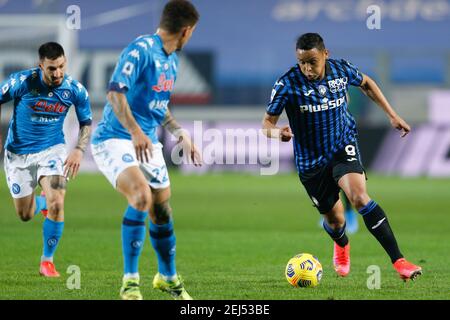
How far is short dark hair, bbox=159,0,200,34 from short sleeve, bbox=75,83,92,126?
7.83 feet

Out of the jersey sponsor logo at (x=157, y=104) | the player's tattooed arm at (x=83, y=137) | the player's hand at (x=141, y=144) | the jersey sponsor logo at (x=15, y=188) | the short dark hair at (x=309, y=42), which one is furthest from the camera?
the jersey sponsor logo at (x=15, y=188)

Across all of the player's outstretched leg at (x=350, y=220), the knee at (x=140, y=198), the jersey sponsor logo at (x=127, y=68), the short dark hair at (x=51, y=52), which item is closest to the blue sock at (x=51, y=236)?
the short dark hair at (x=51, y=52)

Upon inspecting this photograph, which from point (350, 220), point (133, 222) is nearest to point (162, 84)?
point (133, 222)

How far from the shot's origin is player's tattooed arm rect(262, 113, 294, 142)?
24.7 feet

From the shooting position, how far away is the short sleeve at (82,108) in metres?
9.01

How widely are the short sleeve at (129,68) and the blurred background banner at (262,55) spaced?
39.1ft

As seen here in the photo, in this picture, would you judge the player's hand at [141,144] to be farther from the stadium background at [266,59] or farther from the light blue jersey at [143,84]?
the stadium background at [266,59]

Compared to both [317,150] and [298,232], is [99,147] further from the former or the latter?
[298,232]

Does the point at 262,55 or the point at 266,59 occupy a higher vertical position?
the point at 262,55

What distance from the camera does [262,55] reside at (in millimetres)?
37469

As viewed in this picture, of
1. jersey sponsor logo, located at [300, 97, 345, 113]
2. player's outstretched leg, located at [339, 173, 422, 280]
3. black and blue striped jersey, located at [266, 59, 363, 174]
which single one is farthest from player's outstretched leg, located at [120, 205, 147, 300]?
jersey sponsor logo, located at [300, 97, 345, 113]

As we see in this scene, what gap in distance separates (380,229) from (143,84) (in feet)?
8.28

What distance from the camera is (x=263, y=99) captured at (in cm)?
3275

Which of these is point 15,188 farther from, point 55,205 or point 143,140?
point 143,140
